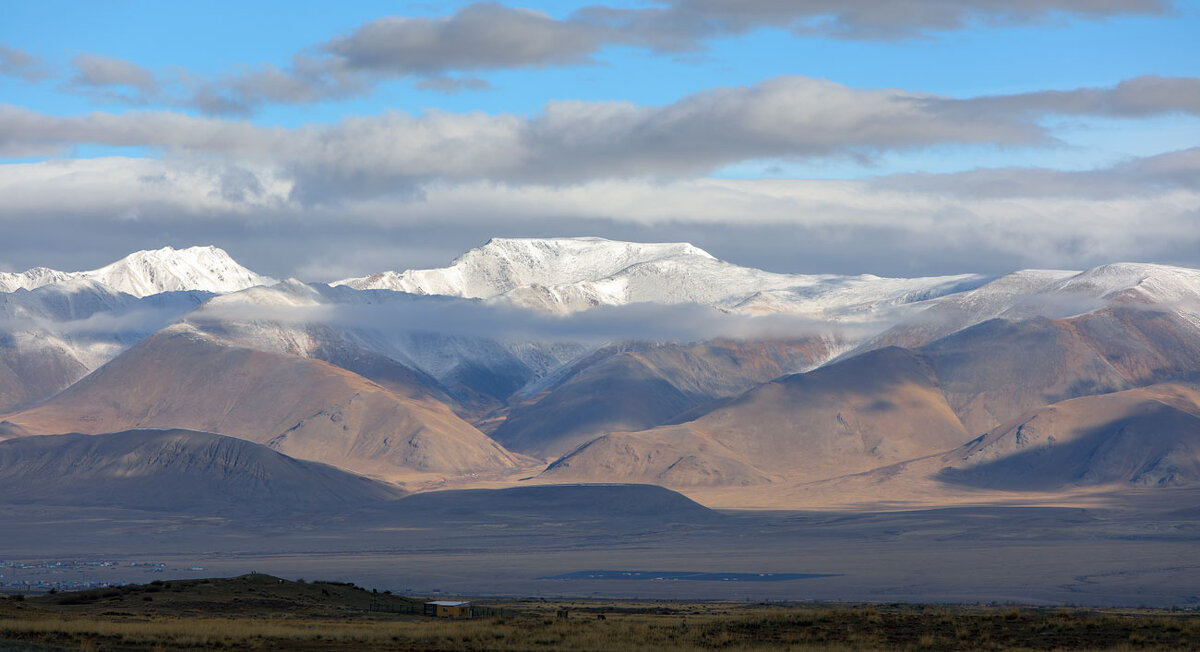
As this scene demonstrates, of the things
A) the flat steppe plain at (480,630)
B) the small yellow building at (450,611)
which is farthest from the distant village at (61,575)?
the flat steppe plain at (480,630)

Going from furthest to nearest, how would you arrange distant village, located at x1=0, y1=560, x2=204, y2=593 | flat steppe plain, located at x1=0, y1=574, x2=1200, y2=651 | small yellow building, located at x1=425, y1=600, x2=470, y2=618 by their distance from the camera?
distant village, located at x1=0, y1=560, x2=204, y2=593
small yellow building, located at x1=425, y1=600, x2=470, y2=618
flat steppe plain, located at x1=0, y1=574, x2=1200, y2=651

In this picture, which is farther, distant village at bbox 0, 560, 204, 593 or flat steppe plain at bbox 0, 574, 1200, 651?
distant village at bbox 0, 560, 204, 593

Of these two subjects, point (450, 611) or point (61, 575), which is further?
point (61, 575)

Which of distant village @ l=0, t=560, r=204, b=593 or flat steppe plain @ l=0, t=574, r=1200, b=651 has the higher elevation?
flat steppe plain @ l=0, t=574, r=1200, b=651

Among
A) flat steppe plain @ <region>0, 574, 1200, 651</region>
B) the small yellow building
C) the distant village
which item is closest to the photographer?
flat steppe plain @ <region>0, 574, 1200, 651</region>

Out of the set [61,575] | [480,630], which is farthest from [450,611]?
[61,575]

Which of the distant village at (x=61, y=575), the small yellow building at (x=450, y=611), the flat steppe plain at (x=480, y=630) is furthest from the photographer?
the distant village at (x=61, y=575)

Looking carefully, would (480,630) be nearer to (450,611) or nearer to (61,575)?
(450,611)

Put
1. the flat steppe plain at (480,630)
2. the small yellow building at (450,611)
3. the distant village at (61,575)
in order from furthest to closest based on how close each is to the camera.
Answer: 1. the distant village at (61,575)
2. the small yellow building at (450,611)
3. the flat steppe plain at (480,630)

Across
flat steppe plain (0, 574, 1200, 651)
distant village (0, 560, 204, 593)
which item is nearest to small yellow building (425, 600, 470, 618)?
flat steppe plain (0, 574, 1200, 651)

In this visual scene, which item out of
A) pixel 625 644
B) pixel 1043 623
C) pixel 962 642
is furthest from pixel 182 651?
pixel 1043 623

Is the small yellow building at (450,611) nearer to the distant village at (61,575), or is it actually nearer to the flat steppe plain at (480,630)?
the flat steppe plain at (480,630)

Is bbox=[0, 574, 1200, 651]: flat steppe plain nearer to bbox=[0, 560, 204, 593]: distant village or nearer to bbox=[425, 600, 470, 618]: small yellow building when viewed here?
bbox=[425, 600, 470, 618]: small yellow building

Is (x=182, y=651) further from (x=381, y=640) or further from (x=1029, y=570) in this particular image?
(x=1029, y=570)
